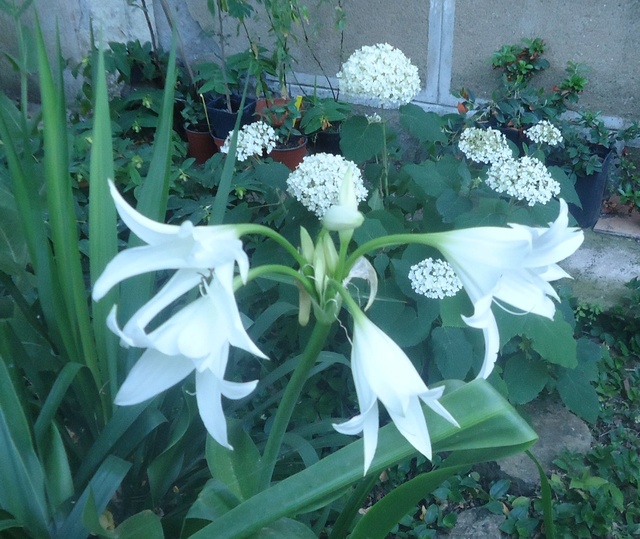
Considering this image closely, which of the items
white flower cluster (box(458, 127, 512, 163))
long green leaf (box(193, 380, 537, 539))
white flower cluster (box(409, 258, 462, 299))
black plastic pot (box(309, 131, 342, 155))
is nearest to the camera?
long green leaf (box(193, 380, 537, 539))

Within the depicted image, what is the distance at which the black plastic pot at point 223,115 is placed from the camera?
3.02m

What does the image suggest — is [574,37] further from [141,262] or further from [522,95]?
[141,262]

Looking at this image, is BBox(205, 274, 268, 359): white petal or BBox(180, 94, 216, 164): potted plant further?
BBox(180, 94, 216, 164): potted plant

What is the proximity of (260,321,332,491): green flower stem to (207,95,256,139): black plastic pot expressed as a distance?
2259mm

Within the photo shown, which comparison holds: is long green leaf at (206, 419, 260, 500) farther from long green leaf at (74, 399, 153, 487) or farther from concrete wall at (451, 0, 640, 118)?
concrete wall at (451, 0, 640, 118)

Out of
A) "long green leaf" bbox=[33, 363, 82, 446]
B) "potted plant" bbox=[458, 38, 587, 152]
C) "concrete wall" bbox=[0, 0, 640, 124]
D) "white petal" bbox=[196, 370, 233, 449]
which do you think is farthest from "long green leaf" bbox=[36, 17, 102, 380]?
"potted plant" bbox=[458, 38, 587, 152]

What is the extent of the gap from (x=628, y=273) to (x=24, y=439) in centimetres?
225

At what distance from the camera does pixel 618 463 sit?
1.74 m

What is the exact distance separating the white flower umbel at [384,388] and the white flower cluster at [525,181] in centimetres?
100

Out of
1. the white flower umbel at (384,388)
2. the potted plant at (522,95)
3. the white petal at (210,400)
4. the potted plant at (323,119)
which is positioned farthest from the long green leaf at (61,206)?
the potted plant at (522,95)

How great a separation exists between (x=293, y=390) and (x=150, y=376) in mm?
206

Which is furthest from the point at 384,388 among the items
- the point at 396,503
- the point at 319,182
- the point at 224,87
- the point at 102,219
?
the point at 224,87

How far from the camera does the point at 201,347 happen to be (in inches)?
24.5

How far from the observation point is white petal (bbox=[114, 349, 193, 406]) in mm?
681
